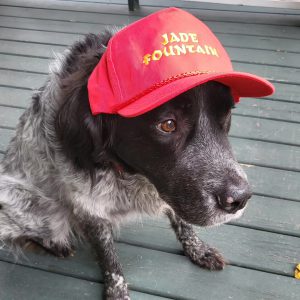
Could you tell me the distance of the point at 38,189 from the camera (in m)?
2.20

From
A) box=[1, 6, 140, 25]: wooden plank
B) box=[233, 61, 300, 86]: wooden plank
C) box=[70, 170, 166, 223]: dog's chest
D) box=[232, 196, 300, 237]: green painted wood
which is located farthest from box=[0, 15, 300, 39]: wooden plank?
box=[70, 170, 166, 223]: dog's chest

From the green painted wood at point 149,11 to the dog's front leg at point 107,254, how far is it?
2.67 m

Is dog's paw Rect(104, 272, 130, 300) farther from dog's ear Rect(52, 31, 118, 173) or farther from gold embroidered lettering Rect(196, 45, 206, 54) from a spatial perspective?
gold embroidered lettering Rect(196, 45, 206, 54)

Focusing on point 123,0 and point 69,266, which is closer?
point 69,266

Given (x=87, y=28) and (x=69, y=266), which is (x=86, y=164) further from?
(x=87, y=28)

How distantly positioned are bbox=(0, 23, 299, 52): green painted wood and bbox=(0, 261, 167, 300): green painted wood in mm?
2152

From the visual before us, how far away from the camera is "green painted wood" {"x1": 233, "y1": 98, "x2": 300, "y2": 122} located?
3045 millimetres

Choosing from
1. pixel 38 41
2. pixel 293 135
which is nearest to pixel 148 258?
pixel 293 135

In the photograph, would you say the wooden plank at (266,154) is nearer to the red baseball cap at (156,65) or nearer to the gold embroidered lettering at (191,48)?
the red baseball cap at (156,65)

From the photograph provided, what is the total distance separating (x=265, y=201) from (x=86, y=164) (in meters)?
1.10

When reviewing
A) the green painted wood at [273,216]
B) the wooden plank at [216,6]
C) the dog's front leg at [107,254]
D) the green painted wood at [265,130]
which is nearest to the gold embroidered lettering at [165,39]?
the dog's front leg at [107,254]

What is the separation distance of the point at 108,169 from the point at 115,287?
22.5 inches

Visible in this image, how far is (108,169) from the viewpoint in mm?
1934

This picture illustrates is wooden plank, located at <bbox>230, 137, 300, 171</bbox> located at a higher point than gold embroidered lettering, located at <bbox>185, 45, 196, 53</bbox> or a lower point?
lower
